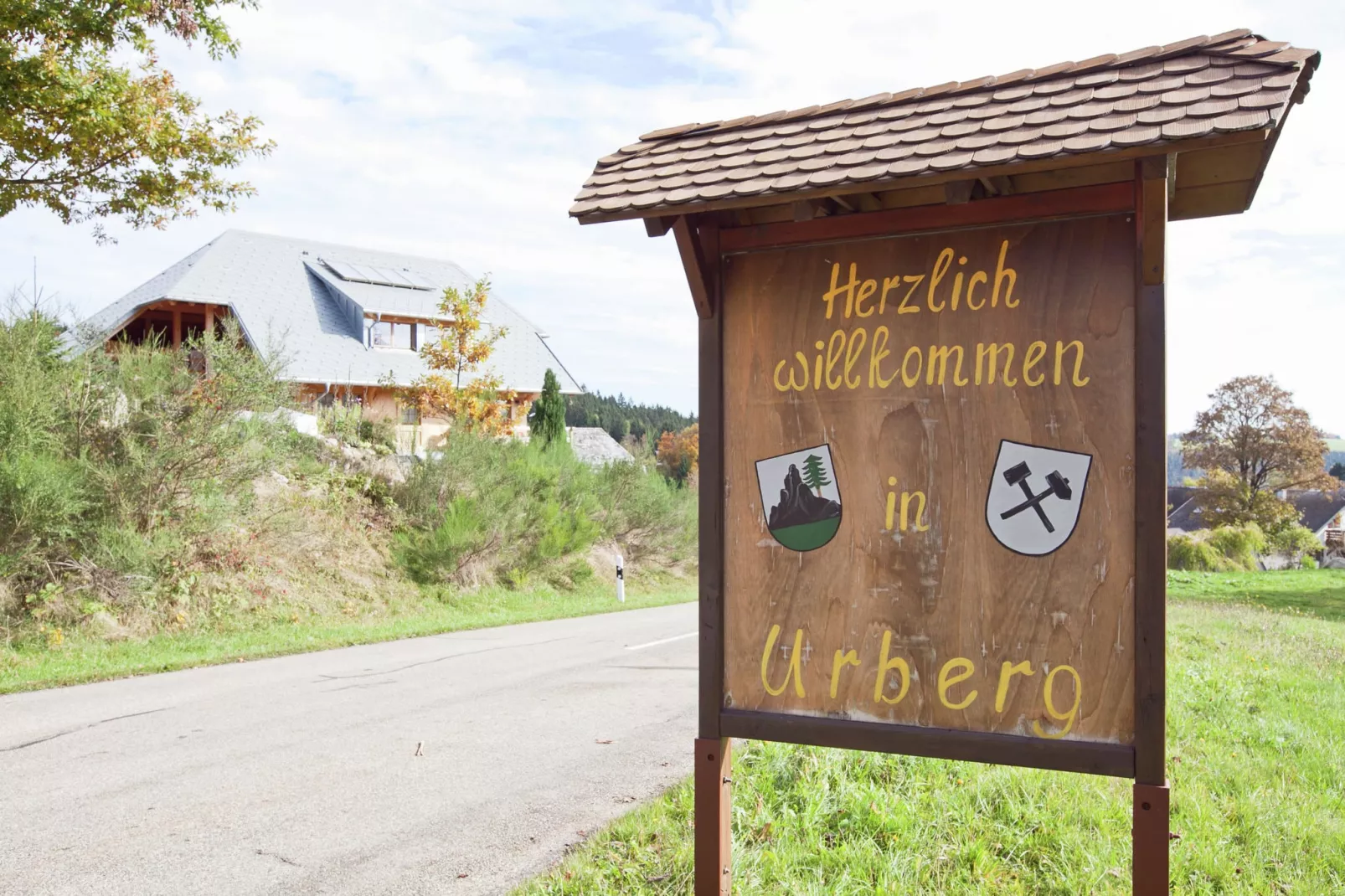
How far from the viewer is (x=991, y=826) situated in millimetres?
4582

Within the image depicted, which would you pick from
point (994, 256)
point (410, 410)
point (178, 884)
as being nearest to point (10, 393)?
point (178, 884)

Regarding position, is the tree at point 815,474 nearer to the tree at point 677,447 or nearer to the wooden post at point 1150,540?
the wooden post at point 1150,540

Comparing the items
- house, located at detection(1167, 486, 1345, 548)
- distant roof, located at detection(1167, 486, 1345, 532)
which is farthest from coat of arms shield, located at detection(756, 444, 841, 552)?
distant roof, located at detection(1167, 486, 1345, 532)

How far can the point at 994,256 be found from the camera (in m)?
3.42

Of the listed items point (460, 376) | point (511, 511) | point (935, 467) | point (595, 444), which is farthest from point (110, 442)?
point (595, 444)

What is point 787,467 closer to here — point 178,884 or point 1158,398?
point 1158,398

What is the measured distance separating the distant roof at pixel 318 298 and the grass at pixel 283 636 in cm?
1163

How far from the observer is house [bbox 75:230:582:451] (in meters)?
28.3

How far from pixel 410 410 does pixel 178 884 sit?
1016 inches

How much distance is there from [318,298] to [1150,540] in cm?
3267

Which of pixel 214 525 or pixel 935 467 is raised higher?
pixel 935 467

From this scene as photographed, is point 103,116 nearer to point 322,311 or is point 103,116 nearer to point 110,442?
point 110,442

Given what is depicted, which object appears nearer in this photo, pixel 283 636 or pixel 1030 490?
pixel 1030 490

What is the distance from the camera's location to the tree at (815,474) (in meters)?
3.63
